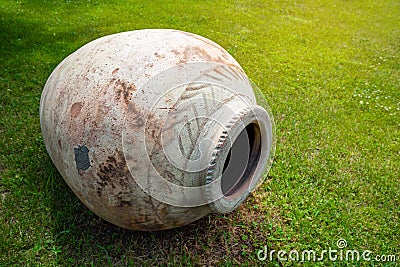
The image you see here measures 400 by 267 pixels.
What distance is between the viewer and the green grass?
3.13 meters

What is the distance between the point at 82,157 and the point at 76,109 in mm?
322

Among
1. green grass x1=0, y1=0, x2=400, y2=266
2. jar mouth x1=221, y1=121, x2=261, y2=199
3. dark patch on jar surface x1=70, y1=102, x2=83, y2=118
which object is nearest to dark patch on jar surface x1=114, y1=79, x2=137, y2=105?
dark patch on jar surface x1=70, y1=102, x2=83, y2=118

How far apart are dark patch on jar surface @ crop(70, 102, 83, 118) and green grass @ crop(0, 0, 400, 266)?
1122 millimetres

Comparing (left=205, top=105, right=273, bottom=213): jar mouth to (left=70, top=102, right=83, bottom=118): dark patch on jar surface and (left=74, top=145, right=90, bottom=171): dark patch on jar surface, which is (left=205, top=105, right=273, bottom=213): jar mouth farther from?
(left=70, top=102, right=83, bottom=118): dark patch on jar surface

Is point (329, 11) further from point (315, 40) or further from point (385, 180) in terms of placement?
point (385, 180)

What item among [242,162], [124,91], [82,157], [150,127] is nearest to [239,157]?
[242,162]

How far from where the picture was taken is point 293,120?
190 inches

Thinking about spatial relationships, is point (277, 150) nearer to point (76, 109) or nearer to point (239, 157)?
point (239, 157)

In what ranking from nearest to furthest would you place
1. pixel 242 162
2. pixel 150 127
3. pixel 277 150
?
pixel 150 127 → pixel 242 162 → pixel 277 150

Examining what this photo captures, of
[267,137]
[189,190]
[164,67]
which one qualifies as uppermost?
[164,67]

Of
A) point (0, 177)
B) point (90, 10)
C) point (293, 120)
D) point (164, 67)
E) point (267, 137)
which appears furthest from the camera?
point (90, 10)

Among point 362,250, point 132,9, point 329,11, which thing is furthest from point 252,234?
point 329,11

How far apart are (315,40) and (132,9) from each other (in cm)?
403

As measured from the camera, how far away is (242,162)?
9.72 feet
